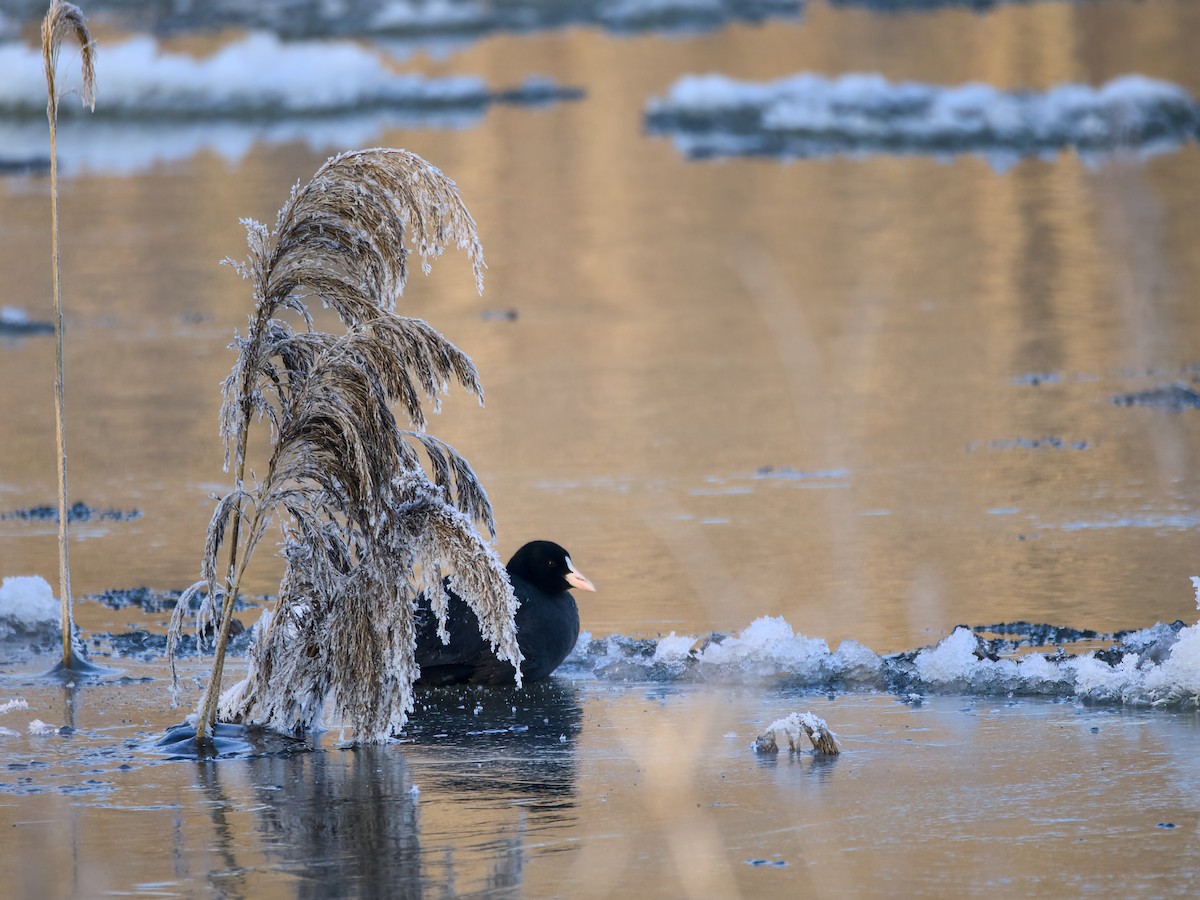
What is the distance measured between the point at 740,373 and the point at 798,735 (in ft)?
28.1

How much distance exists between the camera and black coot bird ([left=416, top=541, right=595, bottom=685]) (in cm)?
887

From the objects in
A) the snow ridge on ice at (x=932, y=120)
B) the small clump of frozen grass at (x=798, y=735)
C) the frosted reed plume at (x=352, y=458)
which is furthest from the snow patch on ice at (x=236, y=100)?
the small clump of frozen grass at (x=798, y=735)

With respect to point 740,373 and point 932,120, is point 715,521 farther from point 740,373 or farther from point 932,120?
point 932,120

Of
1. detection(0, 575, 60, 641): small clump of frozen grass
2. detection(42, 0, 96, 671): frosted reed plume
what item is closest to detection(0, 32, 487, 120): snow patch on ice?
detection(0, 575, 60, 641): small clump of frozen grass

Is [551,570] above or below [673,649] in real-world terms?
above

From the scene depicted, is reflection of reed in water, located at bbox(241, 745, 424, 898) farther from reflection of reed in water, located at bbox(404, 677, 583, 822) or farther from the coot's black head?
the coot's black head

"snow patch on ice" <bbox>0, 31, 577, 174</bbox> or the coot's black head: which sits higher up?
"snow patch on ice" <bbox>0, 31, 577, 174</bbox>

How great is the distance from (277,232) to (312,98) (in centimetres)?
2943

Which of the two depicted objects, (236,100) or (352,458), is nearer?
(352,458)

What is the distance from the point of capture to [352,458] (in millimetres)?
7805

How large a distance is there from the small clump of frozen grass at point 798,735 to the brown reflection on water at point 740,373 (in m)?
1.63

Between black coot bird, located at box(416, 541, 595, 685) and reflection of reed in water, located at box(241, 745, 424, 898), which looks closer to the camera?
reflection of reed in water, located at box(241, 745, 424, 898)

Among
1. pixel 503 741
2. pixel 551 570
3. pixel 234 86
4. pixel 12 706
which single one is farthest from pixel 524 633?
pixel 234 86

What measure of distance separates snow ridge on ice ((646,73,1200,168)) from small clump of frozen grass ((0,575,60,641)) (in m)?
19.4
